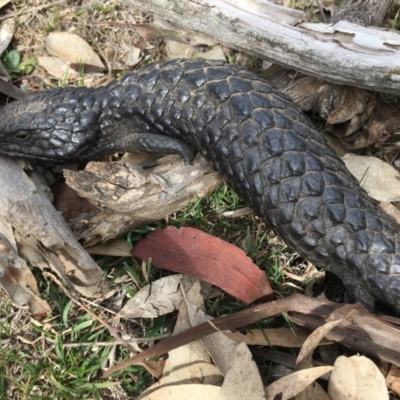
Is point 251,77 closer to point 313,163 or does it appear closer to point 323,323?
point 313,163

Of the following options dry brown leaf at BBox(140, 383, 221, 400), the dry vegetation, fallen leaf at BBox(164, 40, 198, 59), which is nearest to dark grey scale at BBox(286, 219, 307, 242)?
the dry vegetation

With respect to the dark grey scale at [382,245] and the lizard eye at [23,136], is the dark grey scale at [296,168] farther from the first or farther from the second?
the lizard eye at [23,136]

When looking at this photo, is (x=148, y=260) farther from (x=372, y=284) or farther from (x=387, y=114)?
(x=387, y=114)

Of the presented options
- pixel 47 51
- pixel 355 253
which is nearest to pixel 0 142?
pixel 47 51

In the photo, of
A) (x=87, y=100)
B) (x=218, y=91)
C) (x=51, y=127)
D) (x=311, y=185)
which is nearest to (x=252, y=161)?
(x=311, y=185)

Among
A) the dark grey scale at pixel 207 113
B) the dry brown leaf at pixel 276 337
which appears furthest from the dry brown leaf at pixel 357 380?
the dark grey scale at pixel 207 113
